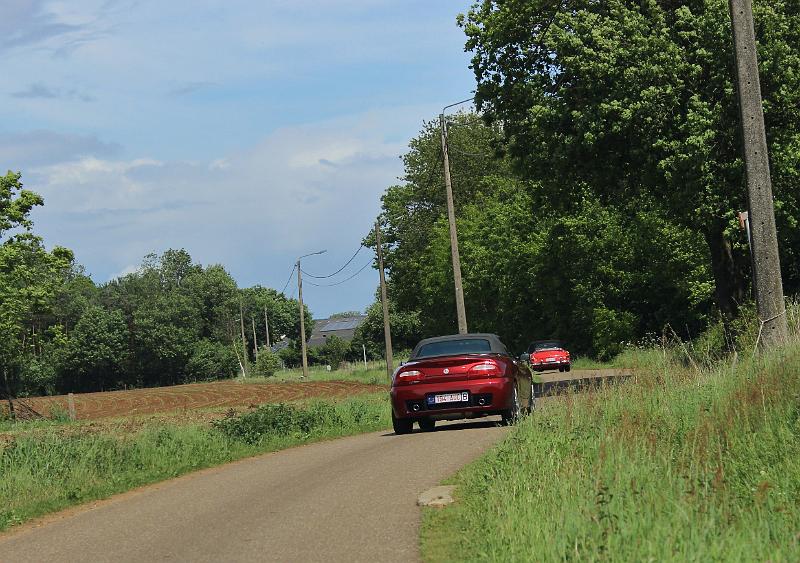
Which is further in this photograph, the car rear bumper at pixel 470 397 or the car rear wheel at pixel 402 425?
the car rear wheel at pixel 402 425

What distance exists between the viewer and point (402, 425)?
64.8 ft

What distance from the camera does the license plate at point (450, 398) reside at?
60.2ft

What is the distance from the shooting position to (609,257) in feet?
209

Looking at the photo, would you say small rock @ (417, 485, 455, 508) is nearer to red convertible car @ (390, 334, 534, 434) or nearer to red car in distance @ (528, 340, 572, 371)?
red convertible car @ (390, 334, 534, 434)

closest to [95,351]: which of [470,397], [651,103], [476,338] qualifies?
[651,103]

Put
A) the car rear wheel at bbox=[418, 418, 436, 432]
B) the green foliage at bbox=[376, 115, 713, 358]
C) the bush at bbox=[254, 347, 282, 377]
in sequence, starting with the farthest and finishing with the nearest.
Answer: the bush at bbox=[254, 347, 282, 377], the green foliage at bbox=[376, 115, 713, 358], the car rear wheel at bbox=[418, 418, 436, 432]

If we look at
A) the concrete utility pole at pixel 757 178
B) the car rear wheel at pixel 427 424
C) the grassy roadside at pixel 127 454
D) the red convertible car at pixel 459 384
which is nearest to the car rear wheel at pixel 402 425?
the red convertible car at pixel 459 384

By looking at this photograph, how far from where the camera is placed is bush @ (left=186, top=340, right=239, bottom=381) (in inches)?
4875

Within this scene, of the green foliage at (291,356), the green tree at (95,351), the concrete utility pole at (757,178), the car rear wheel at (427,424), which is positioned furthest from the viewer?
the green foliage at (291,356)

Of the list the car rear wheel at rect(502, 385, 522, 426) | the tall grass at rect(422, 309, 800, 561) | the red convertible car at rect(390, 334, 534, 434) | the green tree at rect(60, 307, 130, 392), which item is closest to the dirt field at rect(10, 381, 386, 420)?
the red convertible car at rect(390, 334, 534, 434)

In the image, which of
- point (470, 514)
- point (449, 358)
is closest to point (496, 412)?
point (449, 358)

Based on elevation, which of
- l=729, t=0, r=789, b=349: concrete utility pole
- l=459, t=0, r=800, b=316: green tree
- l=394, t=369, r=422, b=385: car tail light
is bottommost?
l=394, t=369, r=422, b=385: car tail light

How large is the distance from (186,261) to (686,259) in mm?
127238

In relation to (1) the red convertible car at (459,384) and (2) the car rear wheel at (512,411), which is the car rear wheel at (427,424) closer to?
(1) the red convertible car at (459,384)
